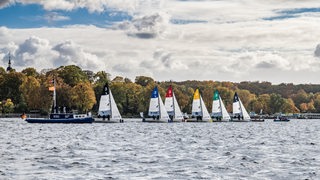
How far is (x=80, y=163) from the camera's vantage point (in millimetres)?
45938

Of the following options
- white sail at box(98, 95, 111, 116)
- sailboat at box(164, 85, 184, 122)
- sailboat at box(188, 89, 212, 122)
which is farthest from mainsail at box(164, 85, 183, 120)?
white sail at box(98, 95, 111, 116)

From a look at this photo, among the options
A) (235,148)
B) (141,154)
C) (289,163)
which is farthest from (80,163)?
(235,148)

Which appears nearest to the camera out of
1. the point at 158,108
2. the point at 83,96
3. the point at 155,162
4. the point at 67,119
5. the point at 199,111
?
the point at 155,162

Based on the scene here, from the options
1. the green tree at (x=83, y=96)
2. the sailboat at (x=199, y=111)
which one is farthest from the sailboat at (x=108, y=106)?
the green tree at (x=83, y=96)

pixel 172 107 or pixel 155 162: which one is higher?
pixel 172 107

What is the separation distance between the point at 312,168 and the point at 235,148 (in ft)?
65.0

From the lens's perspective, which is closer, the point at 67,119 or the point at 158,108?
the point at 67,119

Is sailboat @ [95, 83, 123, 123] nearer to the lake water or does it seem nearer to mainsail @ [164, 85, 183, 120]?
mainsail @ [164, 85, 183, 120]

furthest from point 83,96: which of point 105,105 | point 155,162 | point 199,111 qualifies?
point 155,162

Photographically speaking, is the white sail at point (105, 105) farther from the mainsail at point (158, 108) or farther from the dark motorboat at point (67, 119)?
the mainsail at point (158, 108)

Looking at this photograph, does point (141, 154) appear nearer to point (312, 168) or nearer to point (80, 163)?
point (80, 163)

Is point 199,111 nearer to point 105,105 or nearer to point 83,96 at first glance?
point 105,105

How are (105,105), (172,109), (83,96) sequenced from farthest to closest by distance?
1. (83,96)
2. (172,109)
3. (105,105)

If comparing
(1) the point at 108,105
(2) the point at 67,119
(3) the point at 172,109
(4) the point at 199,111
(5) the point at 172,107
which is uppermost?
(5) the point at 172,107
